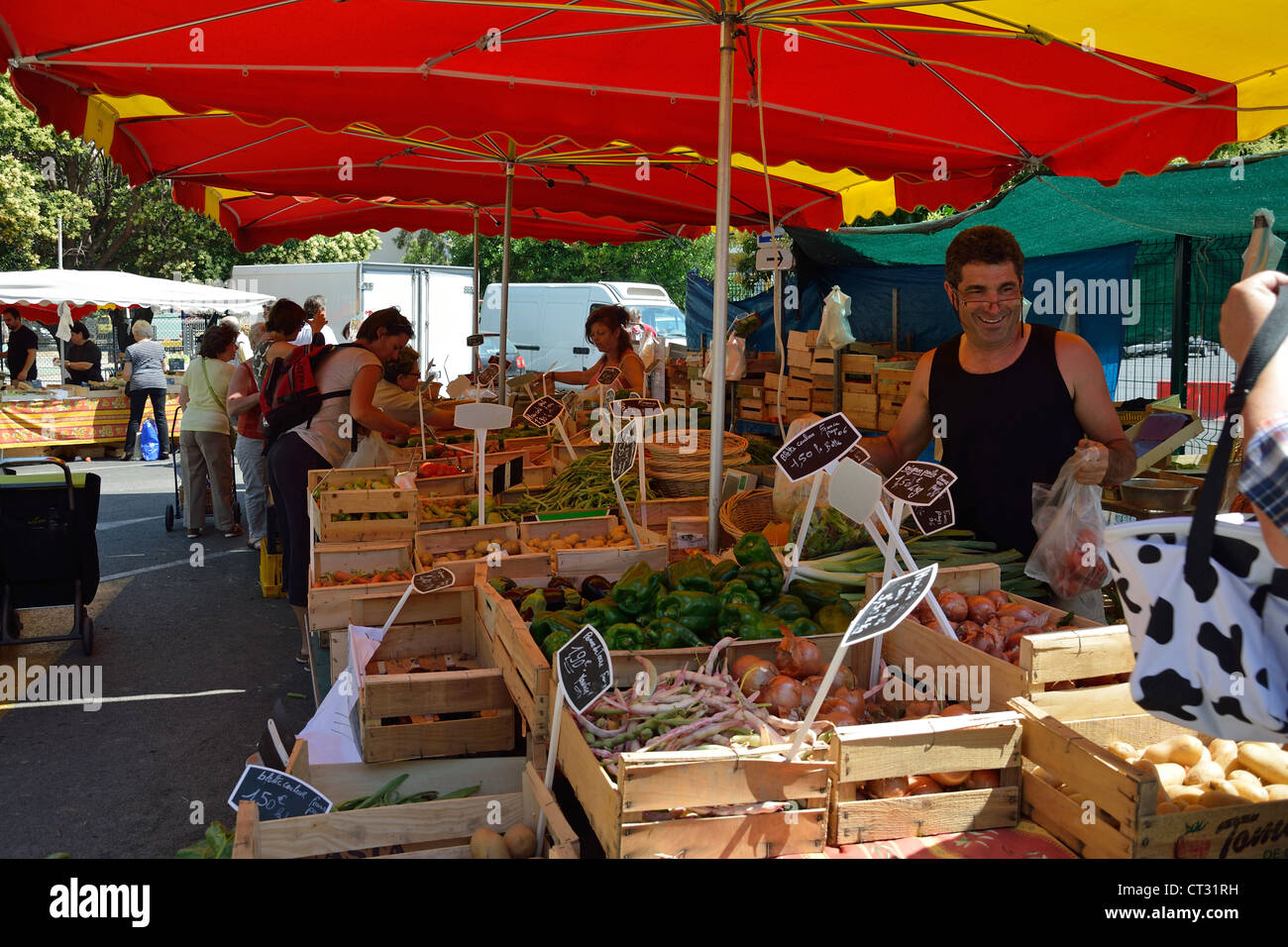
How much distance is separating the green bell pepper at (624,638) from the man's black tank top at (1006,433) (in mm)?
1450

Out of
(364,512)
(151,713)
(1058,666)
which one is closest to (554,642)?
(1058,666)

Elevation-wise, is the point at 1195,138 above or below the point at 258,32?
below

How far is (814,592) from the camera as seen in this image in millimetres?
3236

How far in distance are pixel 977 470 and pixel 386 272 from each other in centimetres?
1860

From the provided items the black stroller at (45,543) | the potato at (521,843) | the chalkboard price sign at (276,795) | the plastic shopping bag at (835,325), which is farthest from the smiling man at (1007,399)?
the black stroller at (45,543)

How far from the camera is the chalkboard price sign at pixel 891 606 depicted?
1966 mm

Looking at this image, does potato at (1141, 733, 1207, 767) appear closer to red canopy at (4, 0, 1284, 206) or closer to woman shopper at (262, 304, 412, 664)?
red canopy at (4, 0, 1284, 206)

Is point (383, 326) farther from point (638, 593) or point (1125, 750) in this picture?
point (1125, 750)

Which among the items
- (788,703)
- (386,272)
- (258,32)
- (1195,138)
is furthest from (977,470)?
(386,272)

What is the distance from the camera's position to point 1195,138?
15.9 feet

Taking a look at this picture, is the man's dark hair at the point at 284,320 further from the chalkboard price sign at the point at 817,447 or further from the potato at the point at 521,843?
the potato at the point at 521,843

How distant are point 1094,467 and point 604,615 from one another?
1557 millimetres
